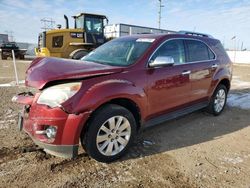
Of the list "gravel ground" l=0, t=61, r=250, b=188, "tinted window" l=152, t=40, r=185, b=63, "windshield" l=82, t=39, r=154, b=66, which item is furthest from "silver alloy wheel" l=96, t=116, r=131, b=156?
"tinted window" l=152, t=40, r=185, b=63

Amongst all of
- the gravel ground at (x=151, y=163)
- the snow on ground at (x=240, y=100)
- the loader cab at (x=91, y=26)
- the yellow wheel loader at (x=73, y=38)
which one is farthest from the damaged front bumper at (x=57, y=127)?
the loader cab at (x=91, y=26)

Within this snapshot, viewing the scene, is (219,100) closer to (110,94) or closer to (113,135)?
(113,135)

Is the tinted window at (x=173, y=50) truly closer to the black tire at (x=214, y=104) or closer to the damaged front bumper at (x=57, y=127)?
the black tire at (x=214, y=104)

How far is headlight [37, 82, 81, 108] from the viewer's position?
9.34ft

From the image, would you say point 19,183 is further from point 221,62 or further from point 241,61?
point 241,61

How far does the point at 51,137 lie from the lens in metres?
2.92

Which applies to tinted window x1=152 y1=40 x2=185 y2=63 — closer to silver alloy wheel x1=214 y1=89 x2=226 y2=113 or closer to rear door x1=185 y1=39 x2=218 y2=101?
rear door x1=185 y1=39 x2=218 y2=101

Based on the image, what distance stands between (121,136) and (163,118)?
99cm

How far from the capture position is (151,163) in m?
3.33

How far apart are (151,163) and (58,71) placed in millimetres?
1773

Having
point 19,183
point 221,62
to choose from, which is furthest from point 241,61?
point 19,183

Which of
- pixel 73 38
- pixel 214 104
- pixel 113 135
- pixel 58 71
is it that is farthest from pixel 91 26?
pixel 113 135

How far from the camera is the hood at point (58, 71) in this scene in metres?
2.94

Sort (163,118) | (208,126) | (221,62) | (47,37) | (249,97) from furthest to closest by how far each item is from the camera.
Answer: (47,37) < (249,97) < (221,62) < (208,126) < (163,118)
